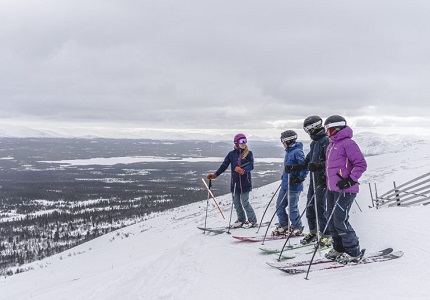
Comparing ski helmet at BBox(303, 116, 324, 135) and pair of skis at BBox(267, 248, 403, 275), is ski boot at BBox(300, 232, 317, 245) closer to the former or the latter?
pair of skis at BBox(267, 248, 403, 275)

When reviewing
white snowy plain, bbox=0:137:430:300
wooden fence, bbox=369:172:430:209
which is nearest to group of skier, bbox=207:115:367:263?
white snowy plain, bbox=0:137:430:300

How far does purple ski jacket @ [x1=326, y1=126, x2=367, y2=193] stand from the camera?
5.29 m

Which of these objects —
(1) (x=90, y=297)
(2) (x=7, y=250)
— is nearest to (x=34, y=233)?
(2) (x=7, y=250)

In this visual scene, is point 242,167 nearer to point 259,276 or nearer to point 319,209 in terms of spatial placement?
point 319,209

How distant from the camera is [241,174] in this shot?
900cm

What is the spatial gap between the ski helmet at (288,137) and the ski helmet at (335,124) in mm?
2023

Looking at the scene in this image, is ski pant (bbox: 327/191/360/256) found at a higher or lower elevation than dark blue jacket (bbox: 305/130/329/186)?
lower

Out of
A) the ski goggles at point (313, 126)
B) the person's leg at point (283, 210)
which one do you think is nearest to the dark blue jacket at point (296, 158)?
the person's leg at point (283, 210)

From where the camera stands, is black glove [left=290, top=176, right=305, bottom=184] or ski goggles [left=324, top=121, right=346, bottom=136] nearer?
ski goggles [left=324, top=121, right=346, bottom=136]

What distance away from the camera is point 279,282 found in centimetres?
517

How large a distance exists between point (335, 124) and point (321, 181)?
1.47m

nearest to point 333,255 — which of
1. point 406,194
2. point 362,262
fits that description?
point 362,262

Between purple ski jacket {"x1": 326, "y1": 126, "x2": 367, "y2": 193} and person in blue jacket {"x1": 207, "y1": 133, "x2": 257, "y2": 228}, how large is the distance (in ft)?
11.1

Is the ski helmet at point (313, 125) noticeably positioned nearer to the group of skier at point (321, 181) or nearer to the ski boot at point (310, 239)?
the group of skier at point (321, 181)
